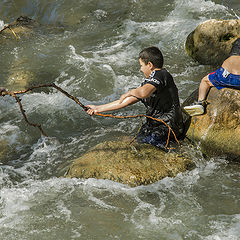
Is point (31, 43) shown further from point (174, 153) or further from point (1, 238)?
point (1, 238)

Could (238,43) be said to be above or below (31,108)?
above

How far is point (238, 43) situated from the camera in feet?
18.0

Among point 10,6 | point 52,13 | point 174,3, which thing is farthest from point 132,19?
point 10,6

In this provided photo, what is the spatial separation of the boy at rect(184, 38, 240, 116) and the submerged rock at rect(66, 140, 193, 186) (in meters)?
0.75

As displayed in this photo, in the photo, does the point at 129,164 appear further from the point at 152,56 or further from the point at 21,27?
the point at 21,27

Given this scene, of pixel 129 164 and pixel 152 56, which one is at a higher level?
pixel 152 56

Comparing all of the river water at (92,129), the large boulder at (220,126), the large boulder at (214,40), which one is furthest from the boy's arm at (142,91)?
the large boulder at (214,40)

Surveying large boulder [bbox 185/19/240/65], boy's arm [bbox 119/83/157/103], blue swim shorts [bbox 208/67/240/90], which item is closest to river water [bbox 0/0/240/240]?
large boulder [bbox 185/19/240/65]

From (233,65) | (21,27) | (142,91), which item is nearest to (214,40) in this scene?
(233,65)

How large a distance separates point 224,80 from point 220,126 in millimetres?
711

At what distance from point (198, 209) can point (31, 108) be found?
4.19 meters

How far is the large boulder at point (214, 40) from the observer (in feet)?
26.3

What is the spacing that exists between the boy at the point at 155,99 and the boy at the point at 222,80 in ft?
0.85

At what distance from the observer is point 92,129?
6590 millimetres
